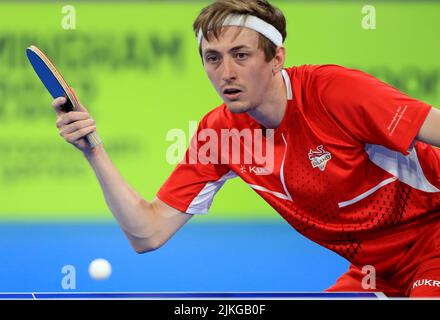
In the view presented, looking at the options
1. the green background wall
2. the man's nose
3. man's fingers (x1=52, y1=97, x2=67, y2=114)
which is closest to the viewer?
man's fingers (x1=52, y1=97, x2=67, y2=114)

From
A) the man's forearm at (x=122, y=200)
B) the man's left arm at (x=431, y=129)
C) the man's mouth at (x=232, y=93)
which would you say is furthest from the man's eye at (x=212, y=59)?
the man's left arm at (x=431, y=129)

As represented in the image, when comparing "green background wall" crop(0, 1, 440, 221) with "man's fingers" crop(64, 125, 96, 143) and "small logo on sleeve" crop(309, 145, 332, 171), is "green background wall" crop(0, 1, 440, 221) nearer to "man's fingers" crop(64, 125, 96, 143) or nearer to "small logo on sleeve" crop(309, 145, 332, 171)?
"small logo on sleeve" crop(309, 145, 332, 171)

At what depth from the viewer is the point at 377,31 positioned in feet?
15.0

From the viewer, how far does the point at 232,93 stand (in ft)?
9.33

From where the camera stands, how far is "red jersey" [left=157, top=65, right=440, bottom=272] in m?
2.71

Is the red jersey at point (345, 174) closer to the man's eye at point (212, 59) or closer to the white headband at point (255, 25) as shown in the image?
the white headband at point (255, 25)

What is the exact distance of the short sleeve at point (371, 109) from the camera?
8.45ft

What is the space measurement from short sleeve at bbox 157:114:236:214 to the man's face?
27cm

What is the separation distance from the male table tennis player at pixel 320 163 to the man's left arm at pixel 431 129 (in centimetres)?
10

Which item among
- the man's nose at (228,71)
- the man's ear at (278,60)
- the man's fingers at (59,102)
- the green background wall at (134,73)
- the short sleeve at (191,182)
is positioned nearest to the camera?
the man's fingers at (59,102)

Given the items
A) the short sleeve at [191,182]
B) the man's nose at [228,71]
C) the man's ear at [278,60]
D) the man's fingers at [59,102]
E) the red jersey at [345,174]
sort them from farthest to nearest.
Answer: the short sleeve at [191,182] → the man's ear at [278,60] → the man's nose at [228,71] → the red jersey at [345,174] → the man's fingers at [59,102]

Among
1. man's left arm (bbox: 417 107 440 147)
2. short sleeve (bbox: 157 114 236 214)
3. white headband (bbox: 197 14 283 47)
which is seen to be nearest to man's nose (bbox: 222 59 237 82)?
white headband (bbox: 197 14 283 47)
